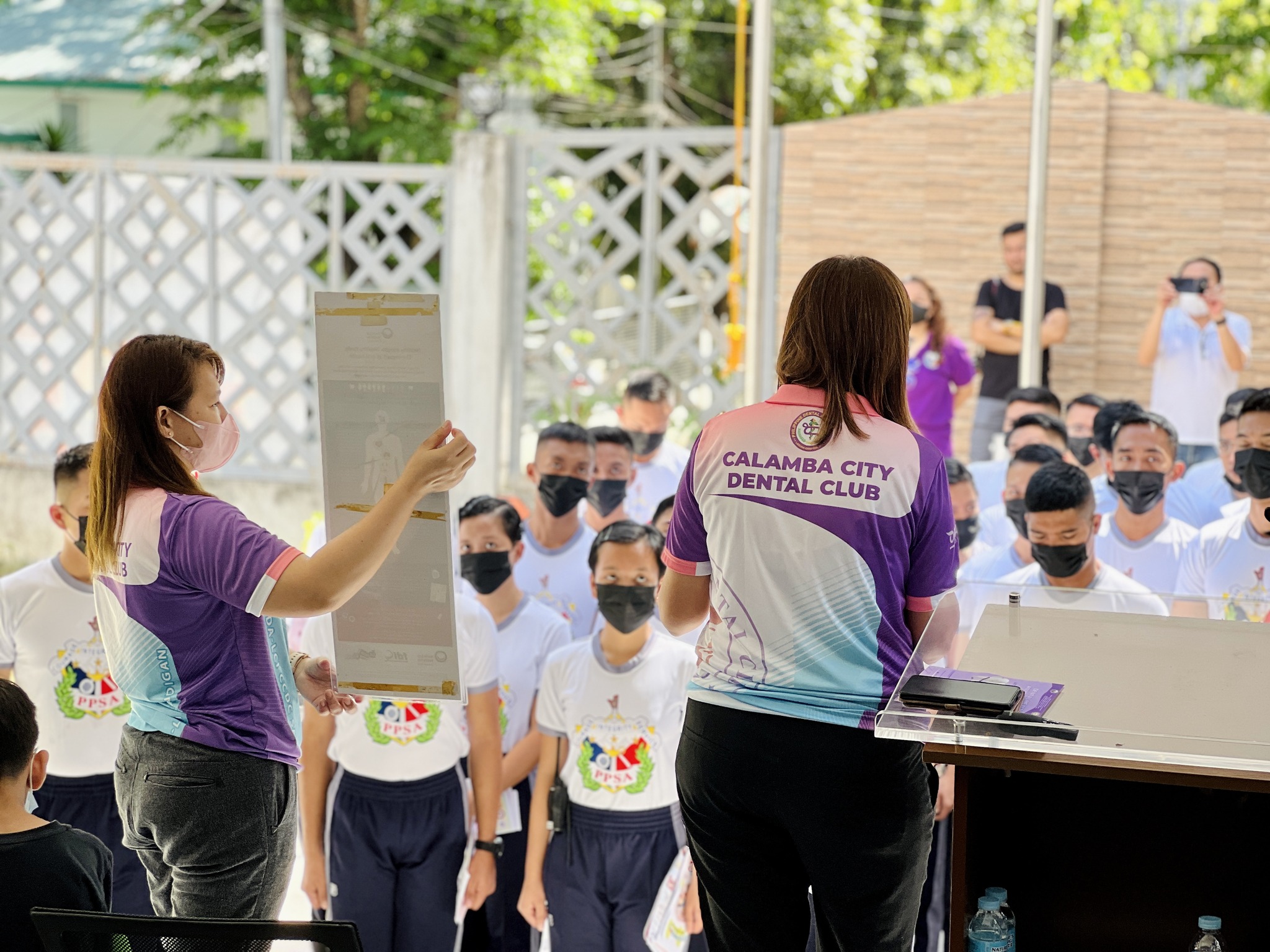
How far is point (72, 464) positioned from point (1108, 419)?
10.1 feet

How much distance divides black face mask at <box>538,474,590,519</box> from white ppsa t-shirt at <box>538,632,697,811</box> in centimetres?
106

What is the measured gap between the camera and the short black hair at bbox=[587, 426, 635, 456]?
4516mm

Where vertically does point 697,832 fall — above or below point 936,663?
below

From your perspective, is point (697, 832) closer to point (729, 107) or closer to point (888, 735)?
point (888, 735)

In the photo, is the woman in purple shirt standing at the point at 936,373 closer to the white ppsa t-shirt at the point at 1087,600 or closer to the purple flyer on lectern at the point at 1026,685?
the white ppsa t-shirt at the point at 1087,600

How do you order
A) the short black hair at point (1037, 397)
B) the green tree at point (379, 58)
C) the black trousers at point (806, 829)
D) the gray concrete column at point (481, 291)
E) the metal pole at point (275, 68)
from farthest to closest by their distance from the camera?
the green tree at point (379, 58)
the metal pole at point (275, 68)
the gray concrete column at point (481, 291)
the short black hair at point (1037, 397)
the black trousers at point (806, 829)

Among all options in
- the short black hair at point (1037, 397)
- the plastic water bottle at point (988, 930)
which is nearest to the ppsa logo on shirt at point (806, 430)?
the plastic water bottle at point (988, 930)

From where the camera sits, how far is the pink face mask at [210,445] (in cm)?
219

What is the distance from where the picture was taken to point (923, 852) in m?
2.07

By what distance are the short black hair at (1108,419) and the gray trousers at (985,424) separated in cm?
178

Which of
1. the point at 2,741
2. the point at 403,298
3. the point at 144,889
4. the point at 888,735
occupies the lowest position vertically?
the point at 144,889

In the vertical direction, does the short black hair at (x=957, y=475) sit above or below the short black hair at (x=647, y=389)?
below

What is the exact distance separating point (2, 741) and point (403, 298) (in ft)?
2.78

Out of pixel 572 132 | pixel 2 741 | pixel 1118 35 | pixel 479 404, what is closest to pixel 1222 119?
pixel 572 132
